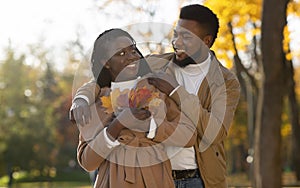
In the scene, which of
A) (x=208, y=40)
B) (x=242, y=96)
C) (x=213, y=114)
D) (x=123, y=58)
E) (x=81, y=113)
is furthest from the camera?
(x=242, y=96)

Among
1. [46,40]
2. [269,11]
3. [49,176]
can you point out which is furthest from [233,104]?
[49,176]

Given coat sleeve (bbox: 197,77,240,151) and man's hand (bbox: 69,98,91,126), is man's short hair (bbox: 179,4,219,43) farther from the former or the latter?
man's hand (bbox: 69,98,91,126)

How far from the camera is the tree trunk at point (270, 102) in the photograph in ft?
35.8

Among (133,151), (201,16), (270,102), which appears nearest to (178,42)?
(201,16)

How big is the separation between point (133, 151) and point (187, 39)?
2.39 ft

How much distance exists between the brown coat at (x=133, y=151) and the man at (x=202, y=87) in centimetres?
14

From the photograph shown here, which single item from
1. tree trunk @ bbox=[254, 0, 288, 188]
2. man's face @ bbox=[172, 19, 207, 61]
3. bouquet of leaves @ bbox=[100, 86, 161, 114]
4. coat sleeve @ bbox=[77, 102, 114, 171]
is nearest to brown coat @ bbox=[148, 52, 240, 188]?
man's face @ bbox=[172, 19, 207, 61]

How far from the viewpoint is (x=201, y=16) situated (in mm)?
3807

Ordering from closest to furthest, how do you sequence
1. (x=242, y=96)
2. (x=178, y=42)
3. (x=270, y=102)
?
(x=178, y=42) < (x=270, y=102) < (x=242, y=96)

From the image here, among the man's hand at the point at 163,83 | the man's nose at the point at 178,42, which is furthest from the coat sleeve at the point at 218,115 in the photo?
the man's nose at the point at 178,42

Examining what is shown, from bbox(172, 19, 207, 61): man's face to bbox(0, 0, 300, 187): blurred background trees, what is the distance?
16 centimetres

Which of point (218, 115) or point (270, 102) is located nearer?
point (218, 115)

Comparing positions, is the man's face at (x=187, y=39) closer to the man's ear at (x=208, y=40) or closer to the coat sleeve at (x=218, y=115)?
the man's ear at (x=208, y=40)

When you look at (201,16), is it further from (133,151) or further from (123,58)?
(133,151)
